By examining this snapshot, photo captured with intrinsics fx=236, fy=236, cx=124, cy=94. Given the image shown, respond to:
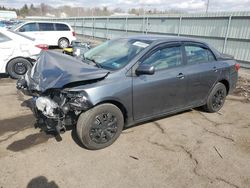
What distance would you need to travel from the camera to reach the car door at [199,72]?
4.47 m

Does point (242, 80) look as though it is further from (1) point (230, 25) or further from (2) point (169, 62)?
(2) point (169, 62)

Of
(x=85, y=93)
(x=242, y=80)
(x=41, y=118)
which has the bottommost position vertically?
(x=242, y=80)

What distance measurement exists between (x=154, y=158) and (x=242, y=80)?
6.53 metres

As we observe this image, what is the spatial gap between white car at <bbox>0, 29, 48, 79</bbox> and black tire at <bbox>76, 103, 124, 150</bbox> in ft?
15.3

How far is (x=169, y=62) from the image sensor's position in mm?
4188

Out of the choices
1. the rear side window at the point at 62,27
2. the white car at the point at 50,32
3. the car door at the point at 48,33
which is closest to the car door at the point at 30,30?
the white car at the point at 50,32

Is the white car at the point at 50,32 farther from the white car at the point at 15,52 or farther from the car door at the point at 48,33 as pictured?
the white car at the point at 15,52

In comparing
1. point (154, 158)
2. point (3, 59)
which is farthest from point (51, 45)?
point (154, 158)

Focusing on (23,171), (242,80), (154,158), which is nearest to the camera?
(23,171)

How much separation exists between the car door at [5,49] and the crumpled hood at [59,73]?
3638 mm

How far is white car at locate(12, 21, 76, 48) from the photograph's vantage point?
13940 mm

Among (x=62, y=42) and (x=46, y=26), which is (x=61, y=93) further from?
(x=62, y=42)

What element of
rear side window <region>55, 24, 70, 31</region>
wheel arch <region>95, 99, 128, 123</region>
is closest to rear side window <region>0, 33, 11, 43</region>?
wheel arch <region>95, 99, 128, 123</region>

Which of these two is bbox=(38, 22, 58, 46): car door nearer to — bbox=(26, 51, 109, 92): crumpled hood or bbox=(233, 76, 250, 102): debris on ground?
bbox=(233, 76, 250, 102): debris on ground
